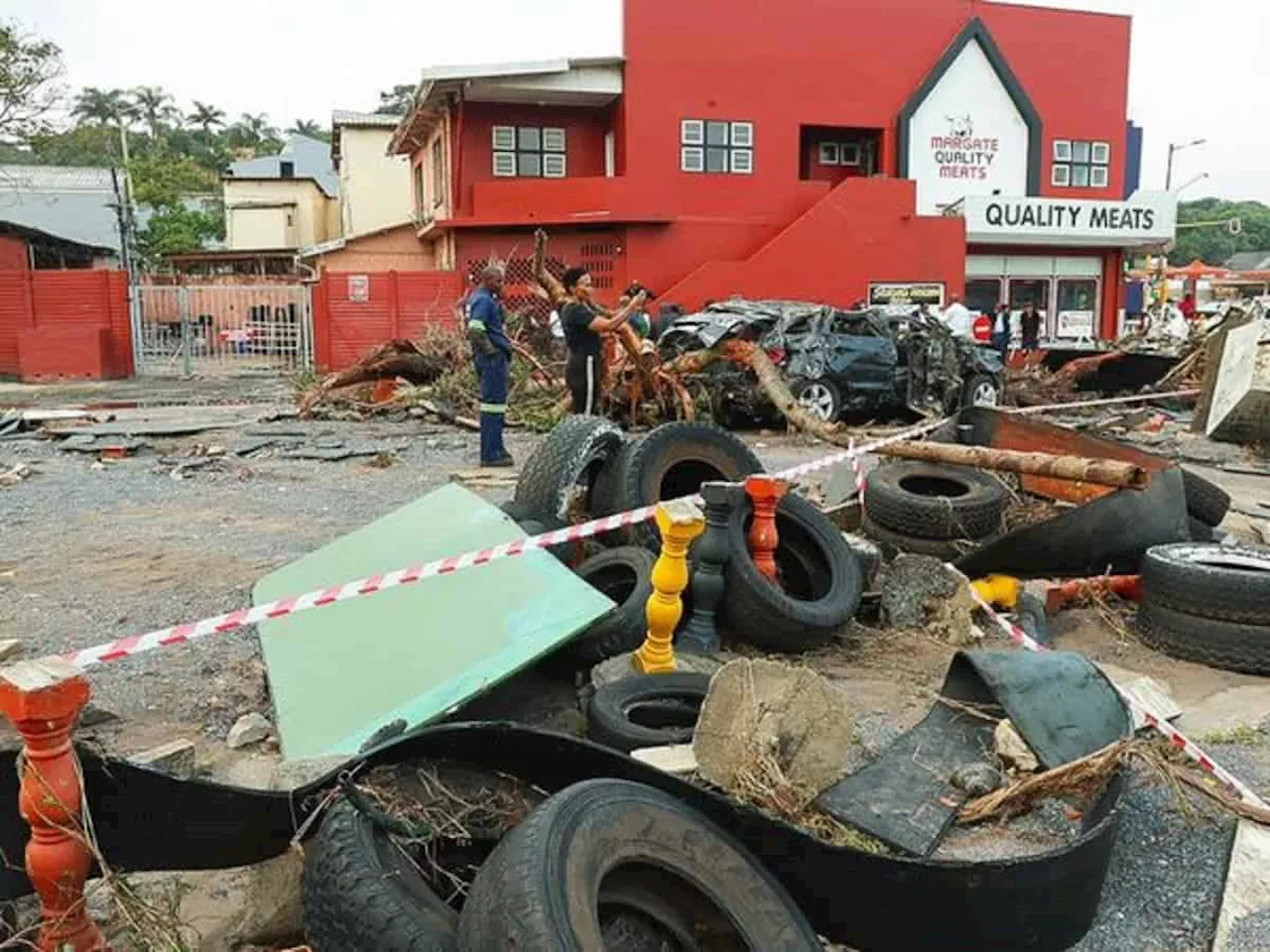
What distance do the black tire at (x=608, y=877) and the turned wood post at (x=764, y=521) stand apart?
2.56 m

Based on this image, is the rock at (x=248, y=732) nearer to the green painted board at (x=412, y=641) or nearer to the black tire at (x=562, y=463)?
the green painted board at (x=412, y=641)

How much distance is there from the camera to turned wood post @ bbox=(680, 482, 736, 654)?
15.6 ft

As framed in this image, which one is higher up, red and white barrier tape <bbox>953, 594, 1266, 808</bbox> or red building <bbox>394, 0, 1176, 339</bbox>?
red building <bbox>394, 0, 1176, 339</bbox>

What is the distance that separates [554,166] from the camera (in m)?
25.3

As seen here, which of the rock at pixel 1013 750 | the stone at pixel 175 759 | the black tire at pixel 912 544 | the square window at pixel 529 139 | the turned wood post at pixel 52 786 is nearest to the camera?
the turned wood post at pixel 52 786

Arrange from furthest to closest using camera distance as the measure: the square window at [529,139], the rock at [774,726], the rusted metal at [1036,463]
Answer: the square window at [529,139] → the rusted metal at [1036,463] → the rock at [774,726]

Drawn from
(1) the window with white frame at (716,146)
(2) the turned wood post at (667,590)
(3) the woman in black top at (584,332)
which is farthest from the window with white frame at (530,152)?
(2) the turned wood post at (667,590)

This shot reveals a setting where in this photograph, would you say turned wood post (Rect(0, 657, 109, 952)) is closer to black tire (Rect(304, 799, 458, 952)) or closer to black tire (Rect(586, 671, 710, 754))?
black tire (Rect(304, 799, 458, 952))

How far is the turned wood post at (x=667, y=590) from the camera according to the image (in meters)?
4.23

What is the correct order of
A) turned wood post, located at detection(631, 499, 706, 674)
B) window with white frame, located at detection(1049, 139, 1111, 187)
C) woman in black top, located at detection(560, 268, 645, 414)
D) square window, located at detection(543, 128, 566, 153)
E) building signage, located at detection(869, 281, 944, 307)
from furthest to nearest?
window with white frame, located at detection(1049, 139, 1111, 187)
square window, located at detection(543, 128, 566, 153)
building signage, located at detection(869, 281, 944, 307)
woman in black top, located at detection(560, 268, 645, 414)
turned wood post, located at detection(631, 499, 706, 674)

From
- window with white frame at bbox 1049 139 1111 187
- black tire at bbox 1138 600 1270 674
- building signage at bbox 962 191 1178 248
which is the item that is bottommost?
black tire at bbox 1138 600 1270 674

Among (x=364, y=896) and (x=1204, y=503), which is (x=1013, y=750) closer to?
(x=364, y=896)

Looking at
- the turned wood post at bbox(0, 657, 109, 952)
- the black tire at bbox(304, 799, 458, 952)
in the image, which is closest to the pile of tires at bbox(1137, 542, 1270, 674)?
the black tire at bbox(304, 799, 458, 952)

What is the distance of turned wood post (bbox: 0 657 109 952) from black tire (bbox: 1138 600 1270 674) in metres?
4.81
